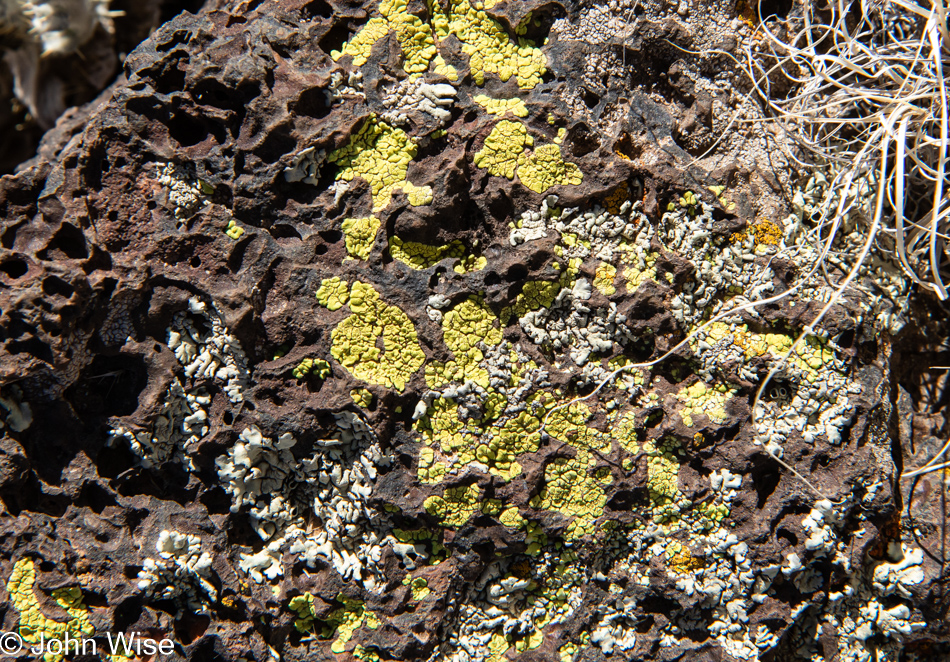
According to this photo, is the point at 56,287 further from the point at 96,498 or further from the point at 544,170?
the point at 544,170

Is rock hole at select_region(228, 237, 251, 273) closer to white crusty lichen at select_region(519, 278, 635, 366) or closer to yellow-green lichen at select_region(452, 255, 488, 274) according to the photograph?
yellow-green lichen at select_region(452, 255, 488, 274)

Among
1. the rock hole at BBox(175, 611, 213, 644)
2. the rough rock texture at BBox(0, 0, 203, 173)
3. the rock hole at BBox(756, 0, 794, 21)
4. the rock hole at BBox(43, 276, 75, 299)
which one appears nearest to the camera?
the rock hole at BBox(43, 276, 75, 299)

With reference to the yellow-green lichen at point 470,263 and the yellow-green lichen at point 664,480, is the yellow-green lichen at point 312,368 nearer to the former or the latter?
the yellow-green lichen at point 470,263

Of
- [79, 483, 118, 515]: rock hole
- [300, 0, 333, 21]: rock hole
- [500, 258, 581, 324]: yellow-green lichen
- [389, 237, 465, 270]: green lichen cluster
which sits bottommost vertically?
[79, 483, 118, 515]: rock hole

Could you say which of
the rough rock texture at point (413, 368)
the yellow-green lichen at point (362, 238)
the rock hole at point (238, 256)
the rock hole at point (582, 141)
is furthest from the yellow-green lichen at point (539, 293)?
the rock hole at point (238, 256)

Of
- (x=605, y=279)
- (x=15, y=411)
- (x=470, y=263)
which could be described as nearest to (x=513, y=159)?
(x=470, y=263)

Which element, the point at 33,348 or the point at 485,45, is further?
the point at 485,45

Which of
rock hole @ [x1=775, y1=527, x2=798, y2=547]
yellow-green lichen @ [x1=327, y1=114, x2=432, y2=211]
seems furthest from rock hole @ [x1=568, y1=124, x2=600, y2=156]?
rock hole @ [x1=775, y1=527, x2=798, y2=547]
